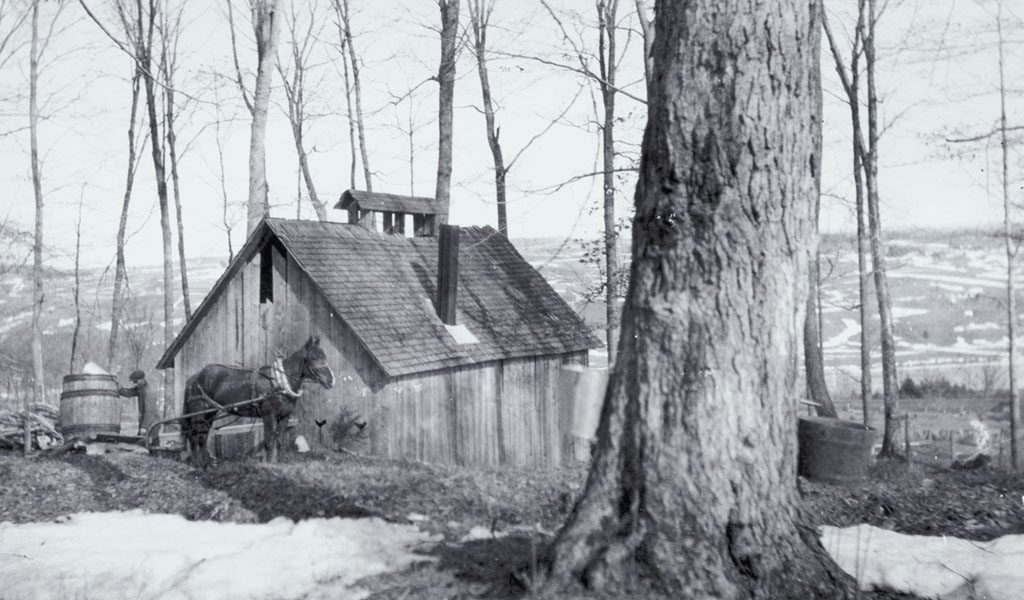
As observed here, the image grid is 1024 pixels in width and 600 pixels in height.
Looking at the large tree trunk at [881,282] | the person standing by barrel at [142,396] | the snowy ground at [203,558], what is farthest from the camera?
the large tree trunk at [881,282]

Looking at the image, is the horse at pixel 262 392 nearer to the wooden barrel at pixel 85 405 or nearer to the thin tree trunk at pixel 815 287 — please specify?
the wooden barrel at pixel 85 405

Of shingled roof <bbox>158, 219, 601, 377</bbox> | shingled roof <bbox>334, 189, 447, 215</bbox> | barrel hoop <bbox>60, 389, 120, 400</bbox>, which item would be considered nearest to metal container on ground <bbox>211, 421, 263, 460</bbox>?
shingled roof <bbox>158, 219, 601, 377</bbox>

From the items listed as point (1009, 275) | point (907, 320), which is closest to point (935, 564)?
point (1009, 275)

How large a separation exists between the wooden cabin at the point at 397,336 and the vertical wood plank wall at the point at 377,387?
0.03 meters

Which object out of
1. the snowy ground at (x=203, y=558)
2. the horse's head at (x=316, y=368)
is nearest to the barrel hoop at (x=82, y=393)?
the horse's head at (x=316, y=368)

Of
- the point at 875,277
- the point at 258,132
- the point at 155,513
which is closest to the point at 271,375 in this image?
the point at 155,513

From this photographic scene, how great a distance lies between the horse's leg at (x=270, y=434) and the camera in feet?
41.3

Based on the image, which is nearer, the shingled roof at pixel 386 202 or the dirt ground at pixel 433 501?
the dirt ground at pixel 433 501

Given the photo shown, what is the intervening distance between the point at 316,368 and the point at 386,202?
8.63 metres

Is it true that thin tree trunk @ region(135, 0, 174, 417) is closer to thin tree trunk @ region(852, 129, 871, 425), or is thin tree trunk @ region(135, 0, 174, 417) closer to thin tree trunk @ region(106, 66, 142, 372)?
thin tree trunk @ region(106, 66, 142, 372)

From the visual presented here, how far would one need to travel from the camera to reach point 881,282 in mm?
21438

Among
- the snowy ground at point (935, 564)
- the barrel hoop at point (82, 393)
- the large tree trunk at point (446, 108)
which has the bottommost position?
the snowy ground at point (935, 564)

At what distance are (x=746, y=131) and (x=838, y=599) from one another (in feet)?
8.52

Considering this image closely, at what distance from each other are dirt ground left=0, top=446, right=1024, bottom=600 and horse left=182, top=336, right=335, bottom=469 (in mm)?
947
